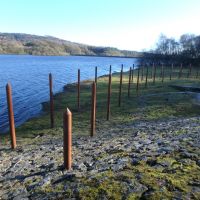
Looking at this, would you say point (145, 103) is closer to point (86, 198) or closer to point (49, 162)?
point (49, 162)

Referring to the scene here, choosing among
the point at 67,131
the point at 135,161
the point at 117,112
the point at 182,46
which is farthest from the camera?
the point at 182,46

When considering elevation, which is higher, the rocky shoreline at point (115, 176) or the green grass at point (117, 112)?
the rocky shoreline at point (115, 176)

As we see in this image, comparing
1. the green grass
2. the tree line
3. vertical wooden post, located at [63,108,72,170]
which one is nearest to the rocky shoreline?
vertical wooden post, located at [63,108,72,170]

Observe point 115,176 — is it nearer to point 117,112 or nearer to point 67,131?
point 67,131

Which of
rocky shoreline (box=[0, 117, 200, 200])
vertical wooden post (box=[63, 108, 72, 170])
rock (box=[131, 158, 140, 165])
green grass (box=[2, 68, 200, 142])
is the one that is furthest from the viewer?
green grass (box=[2, 68, 200, 142])

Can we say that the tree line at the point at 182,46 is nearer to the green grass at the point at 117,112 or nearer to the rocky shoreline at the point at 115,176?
the green grass at the point at 117,112

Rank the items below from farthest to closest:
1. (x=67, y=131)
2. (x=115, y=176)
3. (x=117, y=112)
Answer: (x=117, y=112)
(x=67, y=131)
(x=115, y=176)

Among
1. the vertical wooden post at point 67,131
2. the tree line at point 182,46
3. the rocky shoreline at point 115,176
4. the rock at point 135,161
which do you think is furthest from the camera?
the tree line at point 182,46

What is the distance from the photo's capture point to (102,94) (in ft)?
113

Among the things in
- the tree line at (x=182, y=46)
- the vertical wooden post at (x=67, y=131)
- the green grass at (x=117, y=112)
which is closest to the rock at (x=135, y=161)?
the vertical wooden post at (x=67, y=131)

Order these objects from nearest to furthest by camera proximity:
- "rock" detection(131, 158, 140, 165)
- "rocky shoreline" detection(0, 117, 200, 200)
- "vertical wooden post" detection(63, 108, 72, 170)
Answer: "rocky shoreline" detection(0, 117, 200, 200) < "vertical wooden post" detection(63, 108, 72, 170) < "rock" detection(131, 158, 140, 165)

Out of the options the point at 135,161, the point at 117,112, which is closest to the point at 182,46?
the point at 117,112

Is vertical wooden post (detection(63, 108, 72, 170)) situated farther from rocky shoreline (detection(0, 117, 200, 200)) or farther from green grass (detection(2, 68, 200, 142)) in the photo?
green grass (detection(2, 68, 200, 142))

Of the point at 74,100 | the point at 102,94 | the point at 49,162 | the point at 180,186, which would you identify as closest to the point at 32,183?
the point at 49,162
